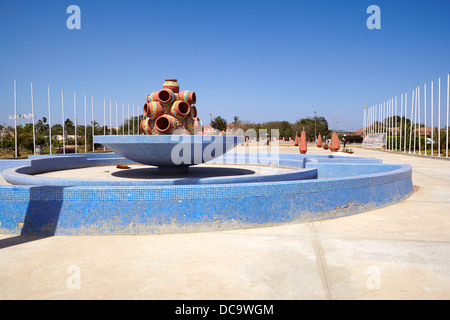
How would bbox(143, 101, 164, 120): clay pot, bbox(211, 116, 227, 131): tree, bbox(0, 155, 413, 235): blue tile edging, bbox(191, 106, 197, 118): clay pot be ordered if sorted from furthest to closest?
bbox(211, 116, 227, 131): tree < bbox(191, 106, 197, 118): clay pot < bbox(143, 101, 164, 120): clay pot < bbox(0, 155, 413, 235): blue tile edging

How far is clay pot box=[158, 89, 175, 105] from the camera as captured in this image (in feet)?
32.2

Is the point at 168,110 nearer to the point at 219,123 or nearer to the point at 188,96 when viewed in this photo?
the point at 188,96

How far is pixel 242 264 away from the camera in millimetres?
4090

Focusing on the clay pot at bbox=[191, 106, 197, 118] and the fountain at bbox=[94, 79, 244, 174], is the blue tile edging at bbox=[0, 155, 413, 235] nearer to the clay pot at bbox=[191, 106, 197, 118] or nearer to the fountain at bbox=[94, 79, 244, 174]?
the fountain at bbox=[94, 79, 244, 174]

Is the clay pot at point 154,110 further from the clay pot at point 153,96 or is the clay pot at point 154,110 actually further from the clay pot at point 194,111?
the clay pot at point 194,111

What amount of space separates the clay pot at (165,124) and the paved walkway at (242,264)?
5008 mm

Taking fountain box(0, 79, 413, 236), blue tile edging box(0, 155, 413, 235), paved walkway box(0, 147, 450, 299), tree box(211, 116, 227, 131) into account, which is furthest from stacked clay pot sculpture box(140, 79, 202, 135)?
tree box(211, 116, 227, 131)

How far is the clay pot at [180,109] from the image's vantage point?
32.3 feet

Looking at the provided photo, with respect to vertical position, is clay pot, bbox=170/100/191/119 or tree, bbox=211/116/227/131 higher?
tree, bbox=211/116/227/131

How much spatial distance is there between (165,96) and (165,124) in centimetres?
81

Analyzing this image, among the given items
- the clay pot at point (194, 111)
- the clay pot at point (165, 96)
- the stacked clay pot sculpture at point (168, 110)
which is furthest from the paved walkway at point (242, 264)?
the clay pot at point (194, 111)

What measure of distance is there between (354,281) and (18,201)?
4.92m

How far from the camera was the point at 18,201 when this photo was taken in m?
5.30
